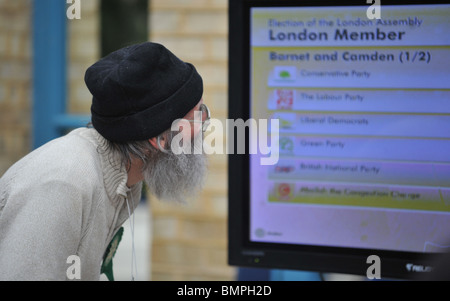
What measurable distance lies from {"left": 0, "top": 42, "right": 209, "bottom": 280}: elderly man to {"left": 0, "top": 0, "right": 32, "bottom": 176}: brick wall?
8.34ft

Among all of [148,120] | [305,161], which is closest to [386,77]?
[305,161]

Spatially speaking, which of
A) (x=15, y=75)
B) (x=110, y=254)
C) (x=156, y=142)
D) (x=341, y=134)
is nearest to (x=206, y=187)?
(x=110, y=254)

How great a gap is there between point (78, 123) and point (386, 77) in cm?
302

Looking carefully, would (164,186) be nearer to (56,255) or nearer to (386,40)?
(56,255)

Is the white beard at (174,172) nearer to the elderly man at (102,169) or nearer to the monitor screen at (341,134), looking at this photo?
the elderly man at (102,169)

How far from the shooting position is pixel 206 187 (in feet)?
11.9

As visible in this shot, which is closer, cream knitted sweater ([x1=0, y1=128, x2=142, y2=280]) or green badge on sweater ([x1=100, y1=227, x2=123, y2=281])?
cream knitted sweater ([x1=0, y1=128, x2=142, y2=280])

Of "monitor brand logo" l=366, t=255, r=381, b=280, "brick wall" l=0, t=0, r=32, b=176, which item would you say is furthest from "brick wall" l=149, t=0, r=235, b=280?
"monitor brand logo" l=366, t=255, r=381, b=280

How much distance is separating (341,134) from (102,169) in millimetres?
818

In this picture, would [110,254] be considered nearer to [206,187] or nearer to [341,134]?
[341,134]

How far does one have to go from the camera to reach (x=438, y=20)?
6.15ft

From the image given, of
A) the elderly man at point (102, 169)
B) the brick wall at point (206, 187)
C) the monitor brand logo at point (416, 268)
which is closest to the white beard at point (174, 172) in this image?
the elderly man at point (102, 169)

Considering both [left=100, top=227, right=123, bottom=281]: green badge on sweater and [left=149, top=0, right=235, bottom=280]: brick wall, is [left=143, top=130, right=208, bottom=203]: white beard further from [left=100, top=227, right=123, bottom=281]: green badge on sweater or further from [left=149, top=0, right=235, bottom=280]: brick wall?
[left=149, top=0, right=235, bottom=280]: brick wall

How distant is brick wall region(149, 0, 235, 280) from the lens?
3.59m
